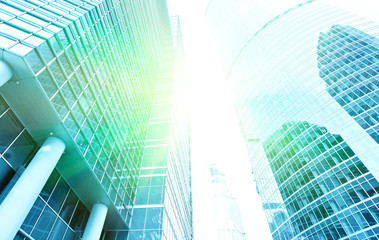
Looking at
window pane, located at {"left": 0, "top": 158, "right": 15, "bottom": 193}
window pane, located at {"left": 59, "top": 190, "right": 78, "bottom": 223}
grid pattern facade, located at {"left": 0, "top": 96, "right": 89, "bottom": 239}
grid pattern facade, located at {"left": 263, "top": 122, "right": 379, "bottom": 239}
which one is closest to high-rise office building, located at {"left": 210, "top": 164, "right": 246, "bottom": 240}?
grid pattern facade, located at {"left": 263, "top": 122, "right": 379, "bottom": 239}

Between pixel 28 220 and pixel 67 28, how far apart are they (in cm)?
1317

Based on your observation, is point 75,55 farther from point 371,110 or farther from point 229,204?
point 229,204

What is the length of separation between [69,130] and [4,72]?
5004 millimetres

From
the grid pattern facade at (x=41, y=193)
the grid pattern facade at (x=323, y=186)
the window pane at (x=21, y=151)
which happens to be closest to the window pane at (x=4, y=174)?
the grid pattern facade at (x=41, y=193)

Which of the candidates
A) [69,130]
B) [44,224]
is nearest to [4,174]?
[69,130]

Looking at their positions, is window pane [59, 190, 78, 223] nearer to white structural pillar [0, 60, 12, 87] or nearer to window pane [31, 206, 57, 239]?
window pane [31, 206, 57, 239]

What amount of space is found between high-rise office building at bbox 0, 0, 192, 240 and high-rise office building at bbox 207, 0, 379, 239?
113ft

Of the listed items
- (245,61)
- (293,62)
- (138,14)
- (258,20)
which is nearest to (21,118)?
(138,14)

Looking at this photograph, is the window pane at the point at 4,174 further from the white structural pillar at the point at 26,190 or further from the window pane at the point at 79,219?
the window pane at the point at 79,219

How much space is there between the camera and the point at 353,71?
2140 inches

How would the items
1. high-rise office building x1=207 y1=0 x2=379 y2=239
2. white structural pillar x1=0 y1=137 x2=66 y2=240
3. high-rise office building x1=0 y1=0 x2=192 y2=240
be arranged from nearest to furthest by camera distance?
white structural pillar x1=0 y1=137 x2=66 y2=240
high-rise office building x1=0 y1=0 x2=192 y2=240
high-rise office building x1=207 y1=0 x2=379 y2=239

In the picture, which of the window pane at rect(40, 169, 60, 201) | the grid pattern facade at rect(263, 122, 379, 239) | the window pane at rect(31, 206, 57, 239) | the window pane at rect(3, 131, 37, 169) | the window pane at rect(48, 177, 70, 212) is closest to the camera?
the window pane at rect(3, 131, 37, 169)

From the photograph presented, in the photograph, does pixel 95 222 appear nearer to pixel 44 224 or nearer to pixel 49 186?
pixel 44 224

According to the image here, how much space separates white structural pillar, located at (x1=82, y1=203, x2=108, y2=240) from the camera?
18547 millimetres
